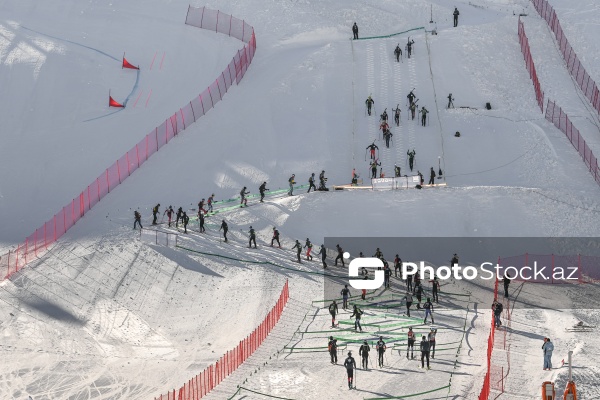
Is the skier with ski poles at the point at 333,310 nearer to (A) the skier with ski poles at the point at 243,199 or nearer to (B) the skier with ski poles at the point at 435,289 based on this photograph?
(B) the skier with ski poles at the point at 435,289

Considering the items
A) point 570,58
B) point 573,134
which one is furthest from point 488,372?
point 570,58

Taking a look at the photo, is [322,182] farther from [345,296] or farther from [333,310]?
[333,310]

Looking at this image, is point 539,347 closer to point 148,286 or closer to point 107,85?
point 148,286

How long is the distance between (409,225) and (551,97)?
1618cm

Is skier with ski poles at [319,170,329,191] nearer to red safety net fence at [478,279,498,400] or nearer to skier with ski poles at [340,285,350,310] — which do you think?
skier with ski poles at [340,285,350,310]

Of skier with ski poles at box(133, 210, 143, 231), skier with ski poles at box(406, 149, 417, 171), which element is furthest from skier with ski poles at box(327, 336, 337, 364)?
skier with ski poles at box(406, 149, 417, 171)

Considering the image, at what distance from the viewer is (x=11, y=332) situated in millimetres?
64438

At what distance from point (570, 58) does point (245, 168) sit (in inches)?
807

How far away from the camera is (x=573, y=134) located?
3164 inches

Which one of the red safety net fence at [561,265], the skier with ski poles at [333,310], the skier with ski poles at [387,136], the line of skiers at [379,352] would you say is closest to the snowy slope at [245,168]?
the skier with ski poles at [387,136]

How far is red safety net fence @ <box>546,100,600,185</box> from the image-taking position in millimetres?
77500

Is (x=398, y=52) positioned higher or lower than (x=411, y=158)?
higher

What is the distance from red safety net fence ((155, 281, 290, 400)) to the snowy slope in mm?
551

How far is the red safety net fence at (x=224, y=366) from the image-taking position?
56781 mm
